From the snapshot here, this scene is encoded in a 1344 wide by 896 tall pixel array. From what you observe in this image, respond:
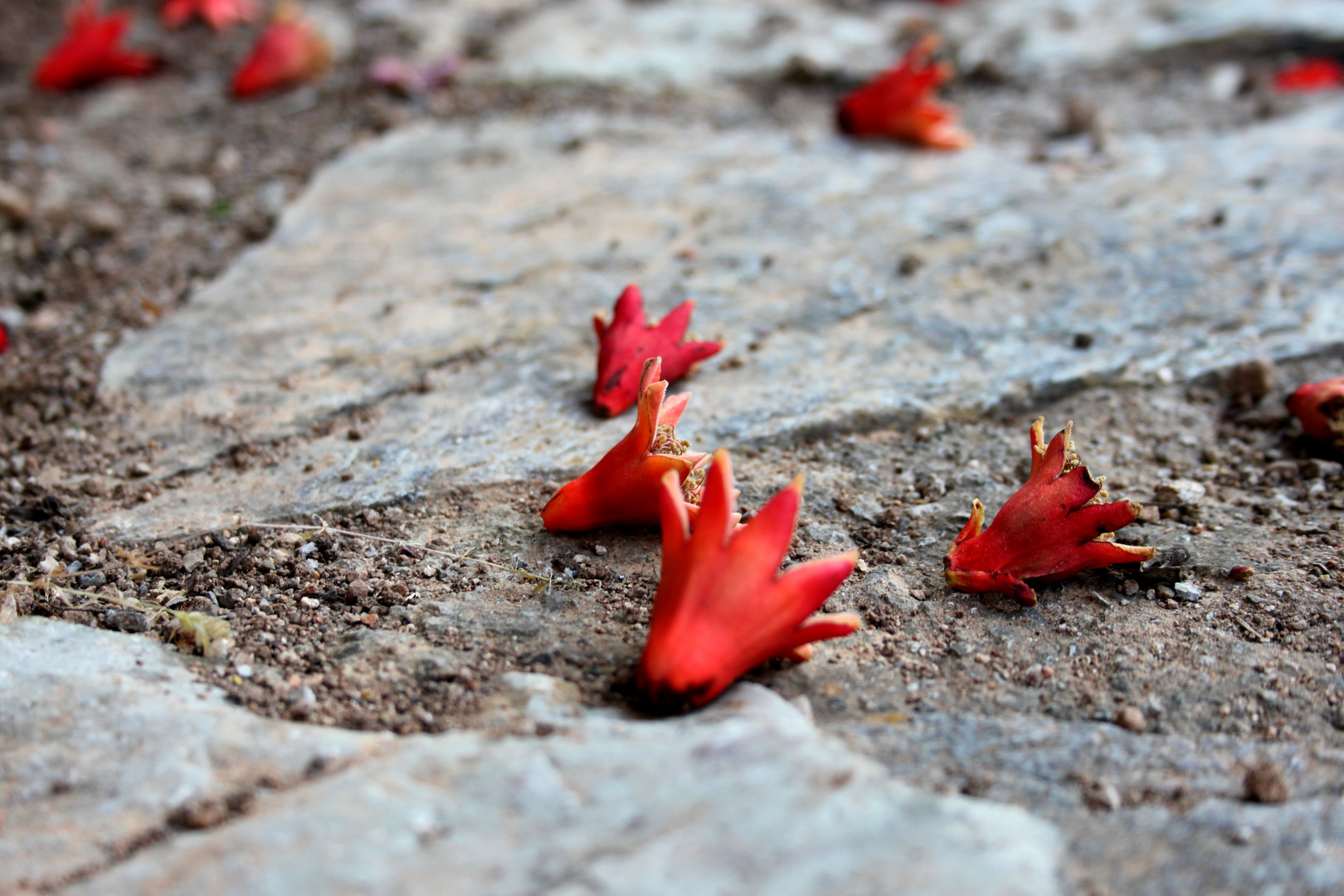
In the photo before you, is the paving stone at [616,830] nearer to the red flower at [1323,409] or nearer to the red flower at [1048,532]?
the red flower at [1048,532]

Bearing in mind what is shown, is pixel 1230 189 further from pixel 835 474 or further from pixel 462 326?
A: pixel 462 326

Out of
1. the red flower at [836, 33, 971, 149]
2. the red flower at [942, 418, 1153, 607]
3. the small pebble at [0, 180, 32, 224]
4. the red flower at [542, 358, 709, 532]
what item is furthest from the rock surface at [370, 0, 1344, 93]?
the red flower at [942, 418, 1153, 607]

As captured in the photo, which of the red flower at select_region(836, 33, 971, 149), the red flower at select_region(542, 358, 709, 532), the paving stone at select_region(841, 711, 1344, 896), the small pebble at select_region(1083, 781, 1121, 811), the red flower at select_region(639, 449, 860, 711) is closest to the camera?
the paving stone at select_region(841, 711, 1344, 896)

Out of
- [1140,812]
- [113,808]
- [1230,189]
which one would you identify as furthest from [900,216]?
[113,808]

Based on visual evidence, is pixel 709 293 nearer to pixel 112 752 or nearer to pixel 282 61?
pixel 112 752

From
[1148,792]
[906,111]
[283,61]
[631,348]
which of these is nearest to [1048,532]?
[1148,792]

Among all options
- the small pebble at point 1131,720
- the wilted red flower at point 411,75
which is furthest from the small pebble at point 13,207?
the small pebble at point 1131,720

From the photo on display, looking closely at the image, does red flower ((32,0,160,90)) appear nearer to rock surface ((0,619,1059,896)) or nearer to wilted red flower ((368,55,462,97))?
wilted red flower ((368,55,462,97))
